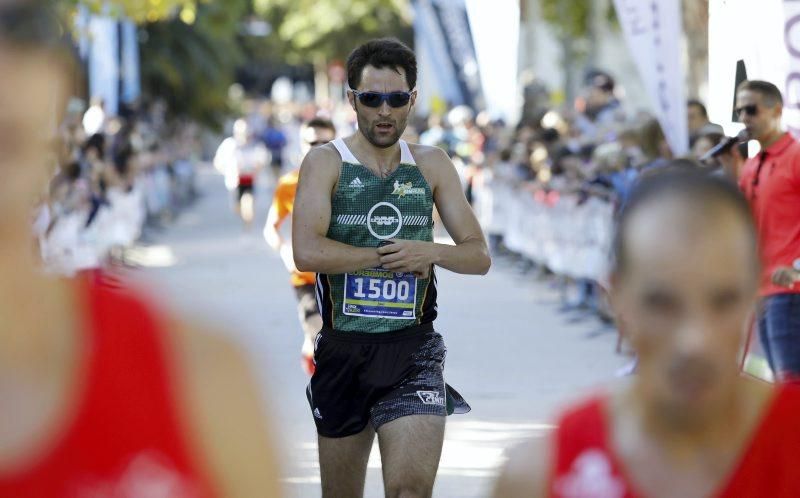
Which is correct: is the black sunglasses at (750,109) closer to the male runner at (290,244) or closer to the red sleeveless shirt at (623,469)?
the male runner at (290,244)

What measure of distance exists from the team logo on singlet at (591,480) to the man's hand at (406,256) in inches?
120

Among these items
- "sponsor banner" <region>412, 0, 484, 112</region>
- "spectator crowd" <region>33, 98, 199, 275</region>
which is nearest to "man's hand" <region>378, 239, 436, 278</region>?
"spectator crowd" <region>33, 98, 199, 275</region>

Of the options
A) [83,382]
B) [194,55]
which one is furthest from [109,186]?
[83,382]

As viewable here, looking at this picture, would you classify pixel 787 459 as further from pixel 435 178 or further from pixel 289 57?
pixel 289 57

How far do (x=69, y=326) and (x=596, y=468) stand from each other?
2.68 ft

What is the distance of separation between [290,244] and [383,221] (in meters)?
A: 2.44

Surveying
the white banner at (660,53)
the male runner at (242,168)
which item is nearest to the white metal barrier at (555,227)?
the white banner at (660,53)

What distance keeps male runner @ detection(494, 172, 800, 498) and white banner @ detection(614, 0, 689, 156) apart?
8491mm

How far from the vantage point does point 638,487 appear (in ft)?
7.41

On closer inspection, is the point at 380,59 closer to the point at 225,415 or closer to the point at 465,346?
the point at 225,415

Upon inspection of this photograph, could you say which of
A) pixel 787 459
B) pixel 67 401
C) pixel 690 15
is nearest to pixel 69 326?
pixel 67 401

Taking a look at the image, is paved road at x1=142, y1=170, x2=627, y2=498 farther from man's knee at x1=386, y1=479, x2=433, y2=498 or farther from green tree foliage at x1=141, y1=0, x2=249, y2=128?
green tree foliage at x1=141, y1=0, x2=249, y2=128

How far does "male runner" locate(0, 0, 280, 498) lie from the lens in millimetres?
1814

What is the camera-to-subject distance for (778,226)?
23.0 ft
